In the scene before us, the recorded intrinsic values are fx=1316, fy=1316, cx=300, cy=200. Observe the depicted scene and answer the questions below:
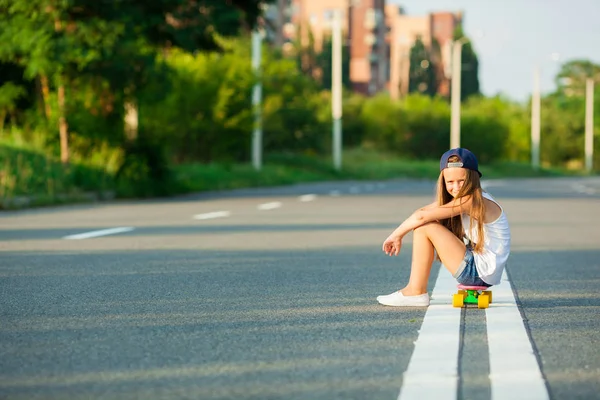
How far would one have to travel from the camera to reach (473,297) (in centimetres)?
797

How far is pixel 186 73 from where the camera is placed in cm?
3756

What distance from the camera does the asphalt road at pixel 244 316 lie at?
541cm

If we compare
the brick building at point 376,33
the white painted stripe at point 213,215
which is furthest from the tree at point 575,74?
the white painted stripe at point 213,215

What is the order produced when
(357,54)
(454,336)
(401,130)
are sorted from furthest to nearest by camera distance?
(357,54) → (401,130) → (454,336)

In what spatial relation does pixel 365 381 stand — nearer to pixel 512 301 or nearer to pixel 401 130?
pixel 512 301

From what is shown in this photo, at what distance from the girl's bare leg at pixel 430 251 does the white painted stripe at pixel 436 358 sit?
0.17m

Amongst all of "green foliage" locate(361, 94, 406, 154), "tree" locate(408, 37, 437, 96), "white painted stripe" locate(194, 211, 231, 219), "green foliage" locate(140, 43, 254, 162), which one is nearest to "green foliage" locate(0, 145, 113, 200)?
"white painted stripe" locate(194, 211, 231, 219)

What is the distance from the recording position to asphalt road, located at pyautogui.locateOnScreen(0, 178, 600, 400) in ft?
17.7

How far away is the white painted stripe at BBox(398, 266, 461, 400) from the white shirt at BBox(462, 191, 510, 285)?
285 millimetres

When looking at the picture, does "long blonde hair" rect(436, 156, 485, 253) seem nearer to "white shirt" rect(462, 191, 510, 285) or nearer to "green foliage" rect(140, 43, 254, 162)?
"white shirt" rect(462, 191, 510, 285)

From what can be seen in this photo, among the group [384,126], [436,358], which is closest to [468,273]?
[436,358]

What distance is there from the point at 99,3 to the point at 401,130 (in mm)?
52283

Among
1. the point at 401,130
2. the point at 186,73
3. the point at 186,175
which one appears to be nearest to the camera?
the point at 186,175

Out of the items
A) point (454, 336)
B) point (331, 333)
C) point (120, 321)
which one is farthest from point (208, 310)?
point (454, 336)
